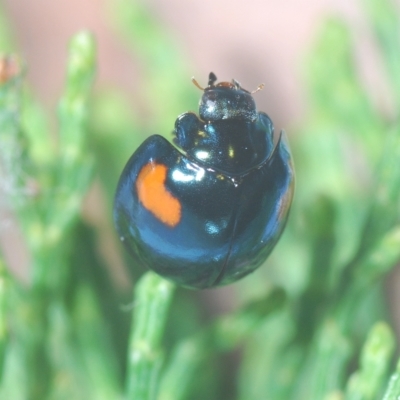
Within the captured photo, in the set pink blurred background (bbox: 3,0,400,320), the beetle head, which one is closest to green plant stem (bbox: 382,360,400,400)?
the beetle head

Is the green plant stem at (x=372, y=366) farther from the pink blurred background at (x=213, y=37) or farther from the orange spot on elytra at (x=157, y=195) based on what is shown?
the pink blurred background at (x=213, y=37)

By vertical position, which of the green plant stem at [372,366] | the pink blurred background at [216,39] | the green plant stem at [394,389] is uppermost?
the pink blurred background at [216,39]

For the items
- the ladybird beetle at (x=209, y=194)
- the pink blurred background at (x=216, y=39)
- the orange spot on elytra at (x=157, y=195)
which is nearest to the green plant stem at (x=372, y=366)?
the ladybird beetle at (x=209, y=194)

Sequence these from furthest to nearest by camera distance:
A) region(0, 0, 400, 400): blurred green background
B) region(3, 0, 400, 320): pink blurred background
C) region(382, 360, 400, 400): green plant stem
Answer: region(3, 0, 400, 320): pink blurred background, region(0, 0, 400, 400): blurred green background, region(382, 360, 400, 400): green plant stem

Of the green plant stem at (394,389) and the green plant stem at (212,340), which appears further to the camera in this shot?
the green plant stem at (212,340)

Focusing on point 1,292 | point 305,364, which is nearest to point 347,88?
point 305,364

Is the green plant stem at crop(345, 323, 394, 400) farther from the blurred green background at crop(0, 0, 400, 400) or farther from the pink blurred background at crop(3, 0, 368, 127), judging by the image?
the pink blurred background at crop(3, 0, 368, 127)

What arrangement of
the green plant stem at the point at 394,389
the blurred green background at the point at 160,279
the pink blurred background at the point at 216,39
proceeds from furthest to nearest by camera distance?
the pink blurred background at the point at 216,39, the blurred green background at the point at 160,279, the green plant stem at the point at 394,389

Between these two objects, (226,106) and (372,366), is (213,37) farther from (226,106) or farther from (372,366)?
(372,366)
